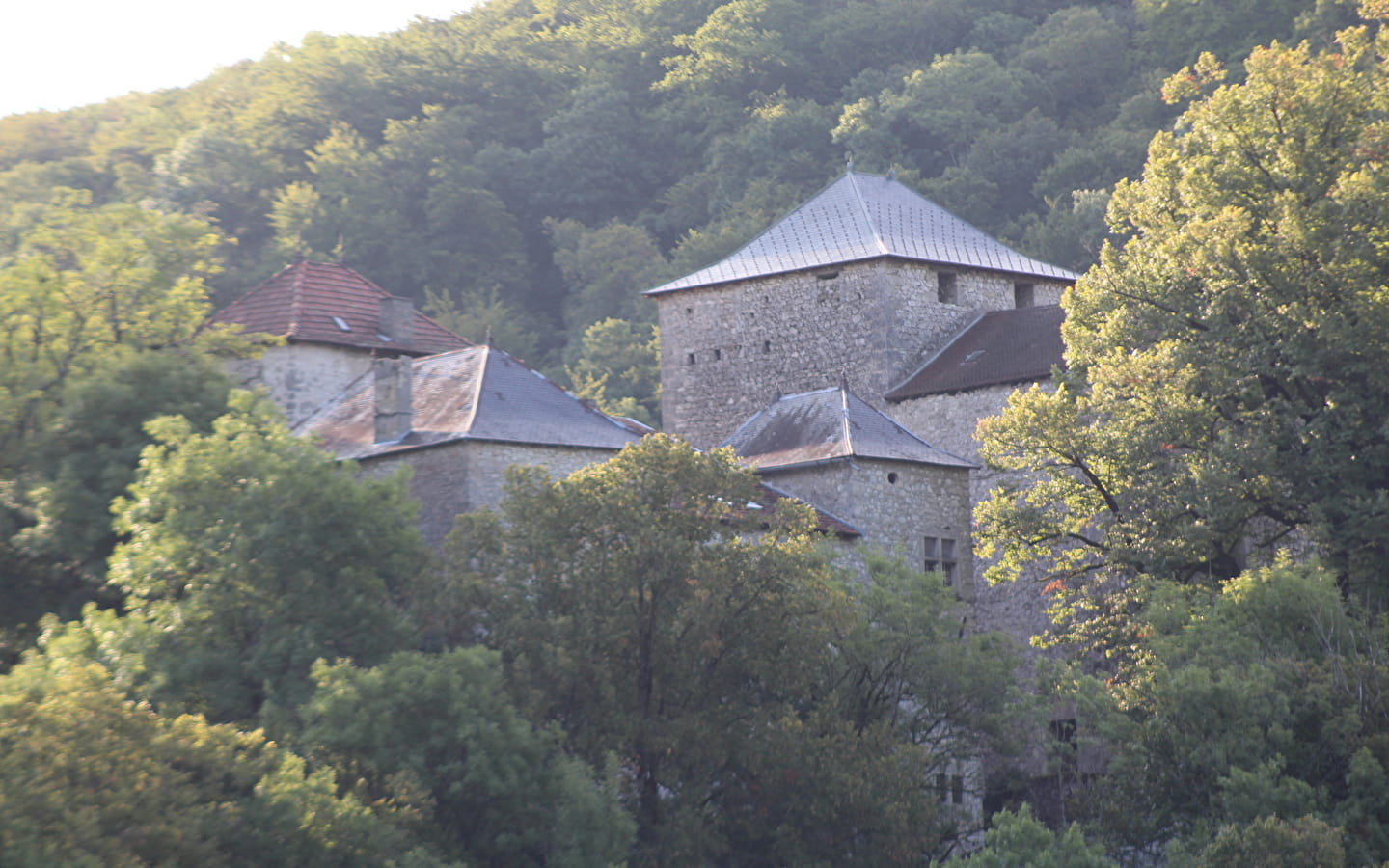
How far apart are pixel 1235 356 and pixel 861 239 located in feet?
47.0

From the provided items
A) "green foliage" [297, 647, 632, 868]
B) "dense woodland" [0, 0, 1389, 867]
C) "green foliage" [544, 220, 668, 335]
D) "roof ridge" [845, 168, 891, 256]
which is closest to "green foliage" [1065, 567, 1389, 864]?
"dense woodland" [0, 0, 1389, 867]

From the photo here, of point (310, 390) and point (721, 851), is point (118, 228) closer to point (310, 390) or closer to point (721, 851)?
point (310, 390)

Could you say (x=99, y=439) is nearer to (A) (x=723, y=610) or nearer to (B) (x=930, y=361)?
(A) (x=723, y=610)

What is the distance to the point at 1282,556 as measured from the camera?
2333cm

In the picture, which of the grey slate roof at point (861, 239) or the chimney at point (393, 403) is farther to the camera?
the grey slate roof at point (861, 239)

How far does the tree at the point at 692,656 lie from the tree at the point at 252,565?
1157 millimetres

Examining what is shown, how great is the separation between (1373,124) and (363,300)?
66.3 ft

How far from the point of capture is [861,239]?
121 ft

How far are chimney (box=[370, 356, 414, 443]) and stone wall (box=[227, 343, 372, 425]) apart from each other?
19.0ft

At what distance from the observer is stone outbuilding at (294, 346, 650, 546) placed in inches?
1046

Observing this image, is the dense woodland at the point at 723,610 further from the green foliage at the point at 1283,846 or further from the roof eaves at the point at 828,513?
the roof eaves at the point at 828,513

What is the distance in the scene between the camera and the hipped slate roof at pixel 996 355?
32969mm

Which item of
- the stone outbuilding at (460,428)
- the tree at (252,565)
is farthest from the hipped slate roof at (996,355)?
the tree at (252,565)

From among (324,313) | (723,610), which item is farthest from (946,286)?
(723,610)
